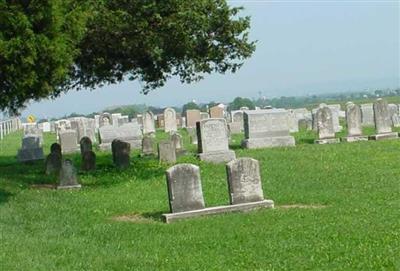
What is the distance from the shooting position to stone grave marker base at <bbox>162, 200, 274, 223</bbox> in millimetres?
12430

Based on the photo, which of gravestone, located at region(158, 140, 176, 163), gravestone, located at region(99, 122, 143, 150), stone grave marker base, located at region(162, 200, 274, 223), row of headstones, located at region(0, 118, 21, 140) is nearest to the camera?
stone grave marker base, located at region(162, 200, 274, 223)

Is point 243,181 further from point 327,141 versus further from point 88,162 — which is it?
point 327,141

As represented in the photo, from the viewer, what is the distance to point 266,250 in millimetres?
9281

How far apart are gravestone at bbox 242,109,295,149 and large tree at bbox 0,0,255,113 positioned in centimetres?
584

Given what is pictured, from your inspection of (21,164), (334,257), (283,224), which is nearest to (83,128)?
(21,164)

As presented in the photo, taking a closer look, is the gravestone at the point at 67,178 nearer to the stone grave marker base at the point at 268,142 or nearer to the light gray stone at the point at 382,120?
the stone grave marker base at the point at 268,142

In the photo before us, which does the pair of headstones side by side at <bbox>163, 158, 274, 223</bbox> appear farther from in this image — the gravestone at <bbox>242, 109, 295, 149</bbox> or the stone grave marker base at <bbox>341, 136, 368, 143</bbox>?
the stone grave marker base at <bbox>341, 136, 368, 143</bbox>

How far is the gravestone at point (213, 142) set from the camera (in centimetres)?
2272

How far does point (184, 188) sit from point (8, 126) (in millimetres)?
51377

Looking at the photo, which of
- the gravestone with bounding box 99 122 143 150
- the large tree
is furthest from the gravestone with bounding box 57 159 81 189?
the gravestone with bounding box 99 122 143 150

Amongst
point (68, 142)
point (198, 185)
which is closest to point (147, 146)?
point (68, 142)

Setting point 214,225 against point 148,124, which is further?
point 148,124

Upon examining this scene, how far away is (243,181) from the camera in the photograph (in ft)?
43.0

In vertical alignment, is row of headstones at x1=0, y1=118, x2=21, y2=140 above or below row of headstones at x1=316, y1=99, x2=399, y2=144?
above
